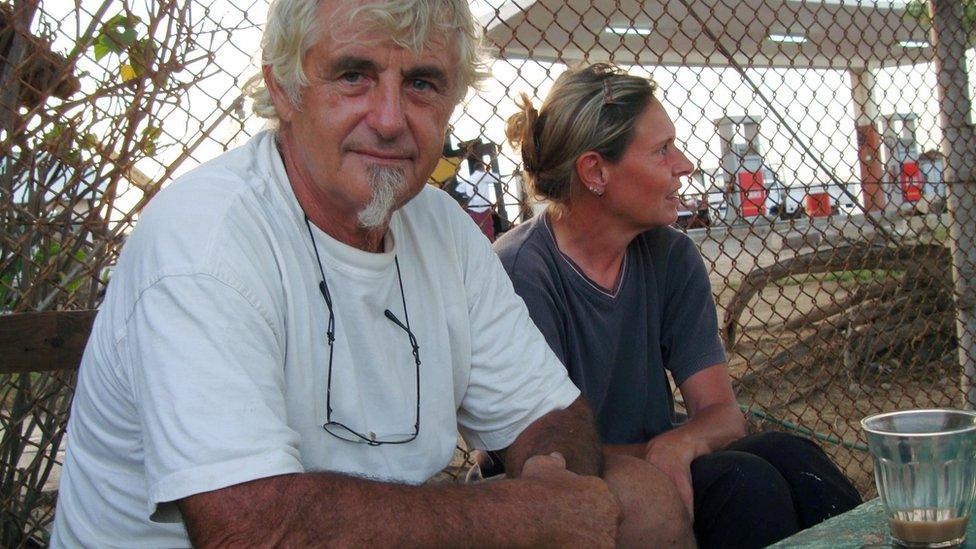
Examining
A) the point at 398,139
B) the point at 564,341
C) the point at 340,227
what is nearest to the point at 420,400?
the point at 340,227

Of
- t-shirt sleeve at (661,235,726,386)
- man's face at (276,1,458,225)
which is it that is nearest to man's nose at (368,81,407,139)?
man's face at (276,1,458,225)

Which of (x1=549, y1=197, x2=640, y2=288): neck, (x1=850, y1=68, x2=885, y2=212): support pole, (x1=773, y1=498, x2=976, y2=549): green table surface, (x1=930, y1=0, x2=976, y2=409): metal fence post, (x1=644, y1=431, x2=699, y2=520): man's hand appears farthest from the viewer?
(x1=850, y1=68, x2=885, y2=212): support pole

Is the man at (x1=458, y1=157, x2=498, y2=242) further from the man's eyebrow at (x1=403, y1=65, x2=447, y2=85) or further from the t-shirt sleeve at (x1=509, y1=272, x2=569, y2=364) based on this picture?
the man's eyebrow at (x1=403, y1=65, x2=447, y2=85)

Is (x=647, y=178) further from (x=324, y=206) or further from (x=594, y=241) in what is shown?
(x=324, y=206)

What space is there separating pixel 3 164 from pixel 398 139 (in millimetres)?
1338

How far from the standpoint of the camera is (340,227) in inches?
77.7

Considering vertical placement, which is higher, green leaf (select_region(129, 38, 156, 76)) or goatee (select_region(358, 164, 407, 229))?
green leaf (select_region(129, 38, 156, 76))

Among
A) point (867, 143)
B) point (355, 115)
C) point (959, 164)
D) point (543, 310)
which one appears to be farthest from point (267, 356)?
point (867, 143)

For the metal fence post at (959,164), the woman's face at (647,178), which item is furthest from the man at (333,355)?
the metal fence post at (959,164)

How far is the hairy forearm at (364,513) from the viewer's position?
1.44m

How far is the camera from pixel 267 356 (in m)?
1.59

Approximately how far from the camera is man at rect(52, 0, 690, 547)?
1.48 meters

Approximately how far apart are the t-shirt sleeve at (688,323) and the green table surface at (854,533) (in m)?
1.25

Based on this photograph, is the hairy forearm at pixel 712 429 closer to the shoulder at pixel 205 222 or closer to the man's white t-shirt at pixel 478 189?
the man's white t-shirt at pixel 478 189
